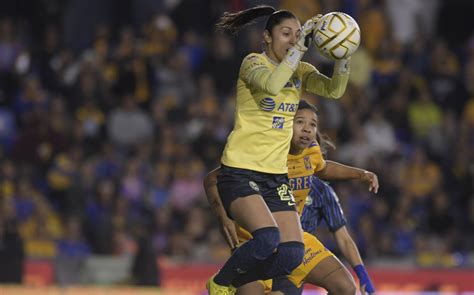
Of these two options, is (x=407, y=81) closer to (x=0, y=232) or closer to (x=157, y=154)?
(x=157, y=154)

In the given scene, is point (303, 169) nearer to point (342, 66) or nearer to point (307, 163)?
point (307, 163)

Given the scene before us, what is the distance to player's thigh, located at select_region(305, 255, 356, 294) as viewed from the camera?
350 inches

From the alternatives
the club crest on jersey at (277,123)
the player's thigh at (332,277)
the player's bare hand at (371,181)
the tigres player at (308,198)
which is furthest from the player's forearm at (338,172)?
the club crest on jersey at (277,123)

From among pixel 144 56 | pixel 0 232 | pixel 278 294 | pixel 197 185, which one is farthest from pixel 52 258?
pixel 278 294

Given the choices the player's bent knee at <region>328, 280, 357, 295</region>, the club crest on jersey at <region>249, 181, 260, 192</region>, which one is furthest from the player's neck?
the player's bent knee at <region>328, 280, 357, 295</region>

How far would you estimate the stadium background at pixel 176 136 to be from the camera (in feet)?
46.3

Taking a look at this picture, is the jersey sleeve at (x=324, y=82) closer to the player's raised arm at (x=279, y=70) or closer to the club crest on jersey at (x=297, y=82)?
the club crest on jersey at (x=297, y=82)

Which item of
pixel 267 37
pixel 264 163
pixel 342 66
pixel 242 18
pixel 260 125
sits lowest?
pixel 264 163

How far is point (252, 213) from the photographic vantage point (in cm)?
817

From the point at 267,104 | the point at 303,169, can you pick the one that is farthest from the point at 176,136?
the point at 267,104

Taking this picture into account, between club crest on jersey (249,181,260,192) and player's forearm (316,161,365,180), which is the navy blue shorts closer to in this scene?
club crest on jersey (249,181,260,192)

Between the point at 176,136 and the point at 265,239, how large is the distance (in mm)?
7631

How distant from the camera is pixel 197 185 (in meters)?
15.1

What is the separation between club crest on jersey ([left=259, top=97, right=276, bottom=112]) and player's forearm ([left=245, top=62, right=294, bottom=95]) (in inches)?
7.2
